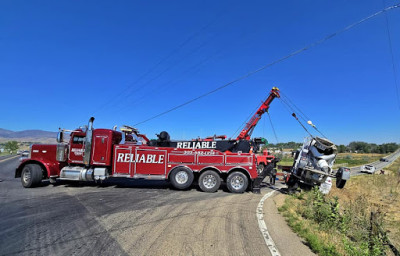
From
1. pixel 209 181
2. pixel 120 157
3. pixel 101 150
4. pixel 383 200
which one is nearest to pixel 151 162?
pixel 120 157

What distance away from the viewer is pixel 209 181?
419 inches

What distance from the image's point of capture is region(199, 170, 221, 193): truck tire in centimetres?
→ 1052

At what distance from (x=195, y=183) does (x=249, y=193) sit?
3.46 metres

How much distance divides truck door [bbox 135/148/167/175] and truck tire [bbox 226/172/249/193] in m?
3.16

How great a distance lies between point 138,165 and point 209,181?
11.5ft

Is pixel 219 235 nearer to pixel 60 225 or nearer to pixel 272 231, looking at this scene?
pixel 272 231

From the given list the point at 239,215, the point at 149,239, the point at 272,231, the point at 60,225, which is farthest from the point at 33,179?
the point at 272,231

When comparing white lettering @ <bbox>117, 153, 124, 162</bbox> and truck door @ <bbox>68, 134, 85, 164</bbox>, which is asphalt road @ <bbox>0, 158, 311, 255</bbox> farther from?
truck door @ <bbox>68, 134, 85, 164</bbox>

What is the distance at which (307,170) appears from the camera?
34.8 ft

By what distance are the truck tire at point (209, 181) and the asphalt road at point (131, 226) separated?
66.1 inches

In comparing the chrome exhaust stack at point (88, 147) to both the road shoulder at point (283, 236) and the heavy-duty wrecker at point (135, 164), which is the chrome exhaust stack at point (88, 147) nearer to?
the heavy-duty wrecker at point (135, 164)

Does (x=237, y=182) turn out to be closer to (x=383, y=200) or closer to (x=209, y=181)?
(x=209, y=181)

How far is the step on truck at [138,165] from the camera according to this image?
10.6 m

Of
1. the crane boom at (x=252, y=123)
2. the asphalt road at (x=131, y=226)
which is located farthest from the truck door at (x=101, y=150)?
the crane boom at (x=252, y=123)
